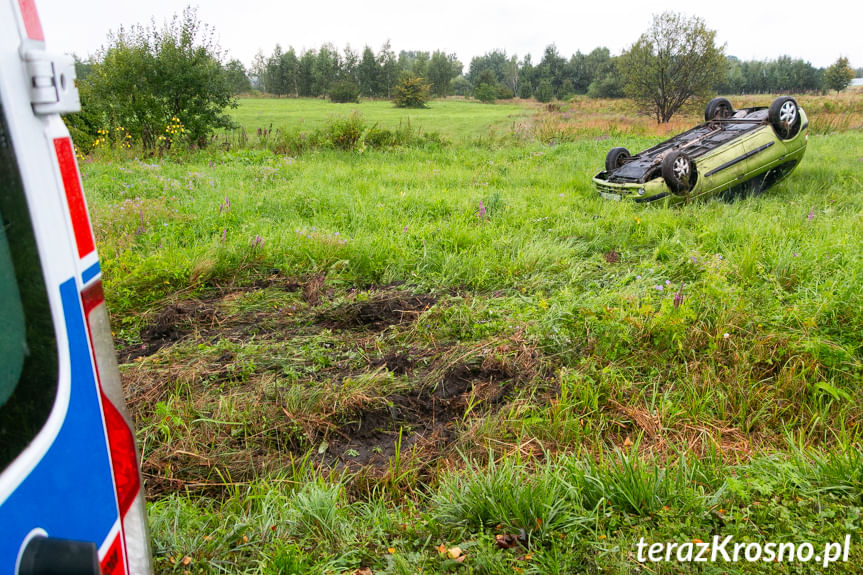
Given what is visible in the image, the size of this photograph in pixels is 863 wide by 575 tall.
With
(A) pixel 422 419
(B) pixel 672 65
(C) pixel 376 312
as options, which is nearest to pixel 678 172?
(C) pixel 376 312

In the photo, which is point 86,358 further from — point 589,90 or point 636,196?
point 589,90

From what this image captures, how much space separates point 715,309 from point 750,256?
1.35 metres

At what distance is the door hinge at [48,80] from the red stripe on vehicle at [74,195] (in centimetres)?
8

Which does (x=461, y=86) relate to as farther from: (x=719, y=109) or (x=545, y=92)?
(x=719, y=109)

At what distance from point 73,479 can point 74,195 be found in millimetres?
568

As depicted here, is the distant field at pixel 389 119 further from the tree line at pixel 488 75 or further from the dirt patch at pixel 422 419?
the tree line at pixel 488 75

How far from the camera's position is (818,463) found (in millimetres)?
2377

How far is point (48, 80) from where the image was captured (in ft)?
3.27

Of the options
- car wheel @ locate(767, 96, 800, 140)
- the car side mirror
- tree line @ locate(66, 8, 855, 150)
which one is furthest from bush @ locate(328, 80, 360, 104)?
the car side mirror

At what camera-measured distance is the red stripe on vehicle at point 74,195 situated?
1.08m

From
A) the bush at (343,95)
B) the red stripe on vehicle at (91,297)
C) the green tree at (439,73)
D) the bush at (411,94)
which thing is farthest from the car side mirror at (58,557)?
the green tree at (439,73)

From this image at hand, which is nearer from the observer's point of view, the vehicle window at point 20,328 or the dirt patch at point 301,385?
the vehicle window at point 20,328

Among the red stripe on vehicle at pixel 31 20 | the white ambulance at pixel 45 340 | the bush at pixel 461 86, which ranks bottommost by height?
the white ambulance at pixel 45 340

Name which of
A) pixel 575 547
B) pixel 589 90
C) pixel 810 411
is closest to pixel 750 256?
pixel 810 411
